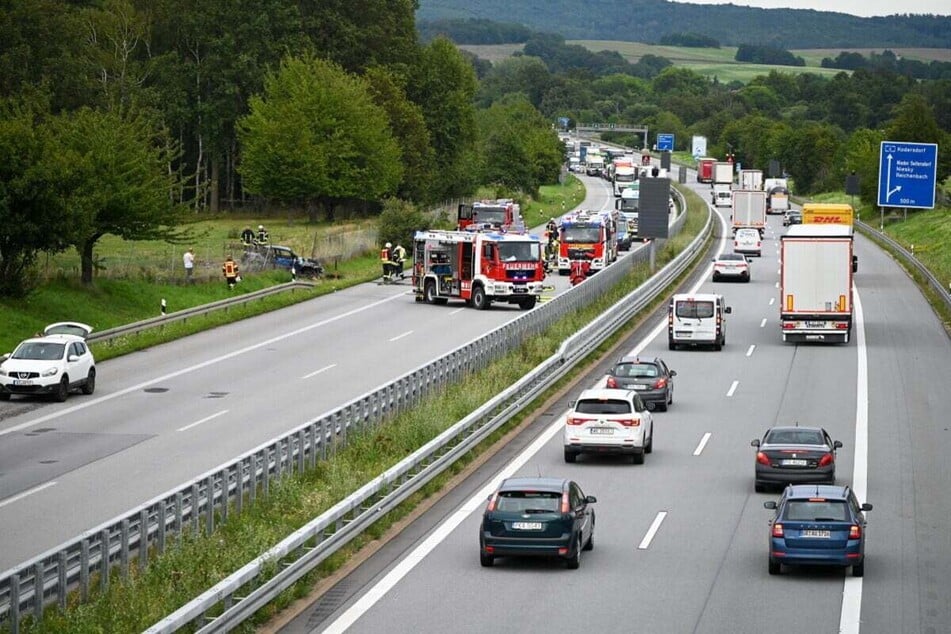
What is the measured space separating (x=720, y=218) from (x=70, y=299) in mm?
70933

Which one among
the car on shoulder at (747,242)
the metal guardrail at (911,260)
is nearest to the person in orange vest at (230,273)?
the metal guardrail at (911,260)

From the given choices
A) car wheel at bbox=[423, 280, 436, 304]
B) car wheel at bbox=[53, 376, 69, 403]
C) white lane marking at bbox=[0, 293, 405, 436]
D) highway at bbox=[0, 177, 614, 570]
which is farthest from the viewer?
car wheel at bbox=[423, 280, 436, 304]

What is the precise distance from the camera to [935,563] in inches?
932

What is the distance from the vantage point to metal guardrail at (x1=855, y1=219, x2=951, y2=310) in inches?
2446

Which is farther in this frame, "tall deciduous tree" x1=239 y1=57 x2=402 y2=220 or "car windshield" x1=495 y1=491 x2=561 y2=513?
"tall deciduous tree" x1=239 y1=57 x2=402 y2=220

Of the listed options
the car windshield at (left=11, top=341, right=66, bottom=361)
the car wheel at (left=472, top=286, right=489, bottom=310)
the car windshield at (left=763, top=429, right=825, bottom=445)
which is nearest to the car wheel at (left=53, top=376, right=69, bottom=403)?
the car windshield at (left=11, top=341, right=66, bottom=361)

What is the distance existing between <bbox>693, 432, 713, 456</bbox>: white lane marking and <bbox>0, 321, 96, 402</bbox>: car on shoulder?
49.5ft

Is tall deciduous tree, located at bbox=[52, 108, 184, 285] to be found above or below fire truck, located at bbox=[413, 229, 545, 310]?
above

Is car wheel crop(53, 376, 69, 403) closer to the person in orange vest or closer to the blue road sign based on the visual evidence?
the person in orange vest

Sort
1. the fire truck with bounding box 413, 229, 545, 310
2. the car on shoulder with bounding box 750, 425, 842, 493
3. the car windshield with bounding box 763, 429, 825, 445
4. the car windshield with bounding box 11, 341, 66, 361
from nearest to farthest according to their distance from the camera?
the car on shoulder with bounding box 750, 425, 842, 493 < the car windshield with bounding box 763, 429, 825, 445 < the car windshield with bounding box 11, 341, 66, 361 < the fire truck with bounding box 413, 229, 545, 310

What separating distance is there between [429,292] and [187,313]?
40.9ft

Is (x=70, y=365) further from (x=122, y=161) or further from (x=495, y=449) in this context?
(x=122, y=161)

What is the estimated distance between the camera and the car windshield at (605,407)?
31.8 metres

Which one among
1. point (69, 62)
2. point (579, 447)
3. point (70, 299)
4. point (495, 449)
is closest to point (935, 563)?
point (579, 447)
